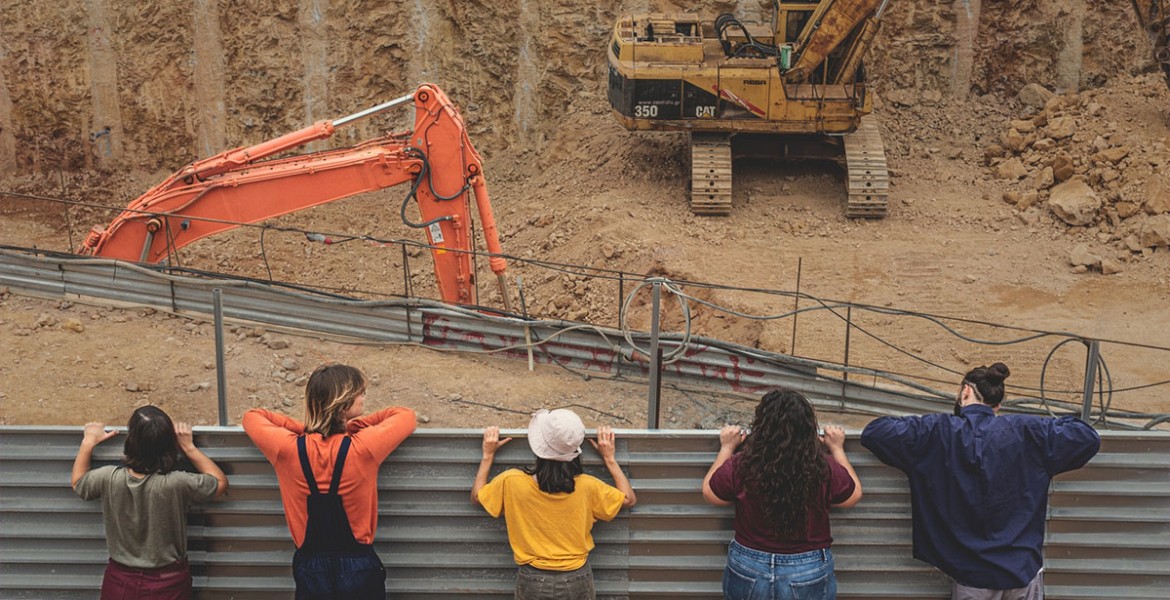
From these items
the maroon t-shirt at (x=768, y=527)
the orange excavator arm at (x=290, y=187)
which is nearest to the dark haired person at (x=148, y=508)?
the maroon t-shirt at (x=768, y=527)

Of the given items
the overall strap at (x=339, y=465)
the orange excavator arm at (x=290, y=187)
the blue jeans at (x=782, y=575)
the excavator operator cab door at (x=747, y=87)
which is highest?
the excavator operator cab door at (x=747, y=87)

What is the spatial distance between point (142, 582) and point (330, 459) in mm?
1122

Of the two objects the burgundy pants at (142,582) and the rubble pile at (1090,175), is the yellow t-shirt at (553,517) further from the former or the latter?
the rubble pile at (1090,175)

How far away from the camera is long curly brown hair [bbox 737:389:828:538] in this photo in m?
5.27

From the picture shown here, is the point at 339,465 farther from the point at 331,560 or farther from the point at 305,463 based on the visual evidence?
the point at 331,560

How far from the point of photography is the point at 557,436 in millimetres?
5422

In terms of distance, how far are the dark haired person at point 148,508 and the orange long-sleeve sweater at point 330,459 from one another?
0.37m

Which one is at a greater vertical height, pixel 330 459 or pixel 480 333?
pixel 330 459

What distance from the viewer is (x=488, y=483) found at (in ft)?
19.6

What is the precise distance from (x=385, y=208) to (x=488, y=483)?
555 inches

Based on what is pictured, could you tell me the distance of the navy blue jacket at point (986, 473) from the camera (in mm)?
5457

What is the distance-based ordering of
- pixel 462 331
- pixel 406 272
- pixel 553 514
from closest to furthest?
pixel 553 514 → pixel 462 331 → pixel 406 272

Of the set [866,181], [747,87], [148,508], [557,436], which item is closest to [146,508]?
[148,508]

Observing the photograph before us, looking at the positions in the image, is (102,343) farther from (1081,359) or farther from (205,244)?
(1081,359)
